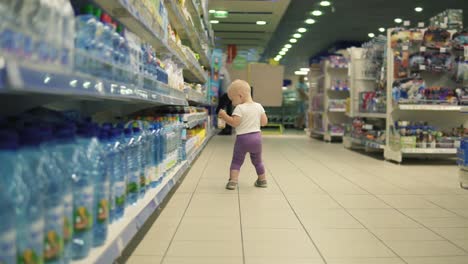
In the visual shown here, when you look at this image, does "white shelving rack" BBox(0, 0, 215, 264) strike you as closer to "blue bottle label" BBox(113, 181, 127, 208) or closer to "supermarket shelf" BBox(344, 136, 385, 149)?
"blue bottle label" BBox(113, 181, 127, 208)

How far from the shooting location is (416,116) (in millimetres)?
5797

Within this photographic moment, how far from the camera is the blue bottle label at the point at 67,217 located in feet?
3.97

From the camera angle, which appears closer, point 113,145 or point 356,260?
point 113,145

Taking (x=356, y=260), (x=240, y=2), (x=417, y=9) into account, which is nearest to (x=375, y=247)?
(x=356, y=260)

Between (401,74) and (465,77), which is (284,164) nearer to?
(401,74)

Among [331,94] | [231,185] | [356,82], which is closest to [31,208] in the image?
[231,185]

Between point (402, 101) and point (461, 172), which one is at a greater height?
point (402, 101)

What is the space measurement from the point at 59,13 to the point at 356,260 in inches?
60.5

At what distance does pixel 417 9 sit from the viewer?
10.7 m

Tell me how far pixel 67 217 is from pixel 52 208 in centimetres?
10

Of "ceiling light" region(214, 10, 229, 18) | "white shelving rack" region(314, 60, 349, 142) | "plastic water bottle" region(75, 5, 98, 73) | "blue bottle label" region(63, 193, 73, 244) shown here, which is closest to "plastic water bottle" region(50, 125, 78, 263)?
"blue bottle label" region(63, 193, 73, 244)

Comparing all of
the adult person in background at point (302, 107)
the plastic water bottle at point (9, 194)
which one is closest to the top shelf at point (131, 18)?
the plastic water bottle at point (9, 194)

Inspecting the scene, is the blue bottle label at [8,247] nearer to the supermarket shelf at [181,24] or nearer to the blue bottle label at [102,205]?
the blue bottle label at [102,205]

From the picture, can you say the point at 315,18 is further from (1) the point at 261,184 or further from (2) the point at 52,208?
(2) the point at 52,208
